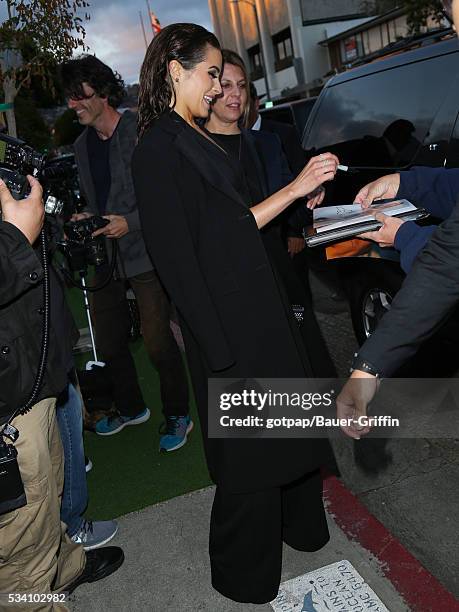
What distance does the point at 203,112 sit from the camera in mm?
2383

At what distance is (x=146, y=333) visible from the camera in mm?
3871

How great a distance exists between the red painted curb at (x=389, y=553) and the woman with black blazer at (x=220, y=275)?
51cm

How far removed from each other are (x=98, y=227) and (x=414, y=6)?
92.9ft

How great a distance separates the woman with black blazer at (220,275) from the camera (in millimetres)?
2207

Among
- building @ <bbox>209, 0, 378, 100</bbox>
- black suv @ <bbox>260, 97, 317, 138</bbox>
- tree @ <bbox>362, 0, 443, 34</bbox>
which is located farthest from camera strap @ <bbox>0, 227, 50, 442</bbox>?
building @ <bbox>209, 0, 378, 100</bbox>

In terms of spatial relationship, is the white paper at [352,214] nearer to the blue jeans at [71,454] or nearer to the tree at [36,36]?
the blue jeans at [71,454]

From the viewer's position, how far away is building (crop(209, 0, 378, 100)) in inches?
1662

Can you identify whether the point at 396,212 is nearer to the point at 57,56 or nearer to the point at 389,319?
the point at 389,319

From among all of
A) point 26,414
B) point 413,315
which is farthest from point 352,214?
point 26,414

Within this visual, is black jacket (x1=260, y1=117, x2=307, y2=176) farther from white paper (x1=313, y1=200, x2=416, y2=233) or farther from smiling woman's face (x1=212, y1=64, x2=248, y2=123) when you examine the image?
white paper (x1=313, y1=200, x2=416, y2=233)

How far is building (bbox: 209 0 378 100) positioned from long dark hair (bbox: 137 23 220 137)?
37.0 m

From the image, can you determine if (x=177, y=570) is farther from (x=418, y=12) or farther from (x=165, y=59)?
(x=418, y=12)

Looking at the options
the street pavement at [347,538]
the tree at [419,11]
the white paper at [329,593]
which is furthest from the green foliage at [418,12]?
the white paper at [329,593]

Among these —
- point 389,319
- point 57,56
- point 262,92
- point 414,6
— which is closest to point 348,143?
point 57,56
